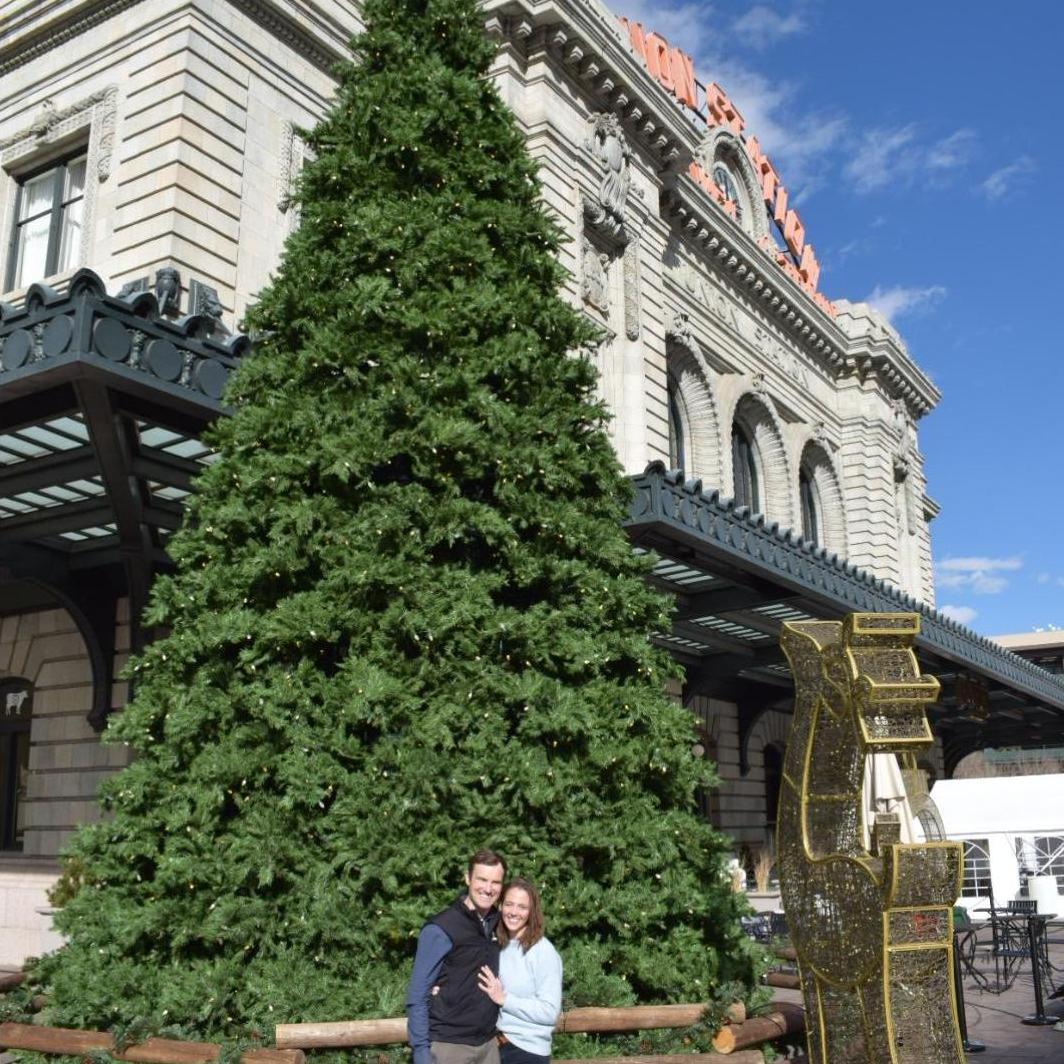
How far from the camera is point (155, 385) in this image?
11.1 m

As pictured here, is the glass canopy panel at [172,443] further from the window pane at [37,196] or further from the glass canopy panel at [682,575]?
the window pane at [37,196]

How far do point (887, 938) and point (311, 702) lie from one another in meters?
3.48

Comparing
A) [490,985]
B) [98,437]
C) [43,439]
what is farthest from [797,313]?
[490,985]

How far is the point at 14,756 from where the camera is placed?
18391 mm

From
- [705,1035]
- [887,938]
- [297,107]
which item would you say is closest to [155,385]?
[705,1035]

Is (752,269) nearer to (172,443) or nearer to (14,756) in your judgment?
(14,756)

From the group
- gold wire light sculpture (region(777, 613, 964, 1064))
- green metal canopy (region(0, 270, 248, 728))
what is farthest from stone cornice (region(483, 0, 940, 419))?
gold wire light sculpture (region(777, 613, 964, 1064))

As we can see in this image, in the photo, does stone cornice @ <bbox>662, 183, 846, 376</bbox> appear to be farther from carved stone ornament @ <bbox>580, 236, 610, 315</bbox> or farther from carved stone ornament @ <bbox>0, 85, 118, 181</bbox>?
carved stone ornament @ <bbox>0, 85, 118, 181</bbox>

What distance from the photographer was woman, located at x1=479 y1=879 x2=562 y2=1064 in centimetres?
510

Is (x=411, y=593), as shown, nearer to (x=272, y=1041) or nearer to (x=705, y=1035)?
(x=272, y=1041)

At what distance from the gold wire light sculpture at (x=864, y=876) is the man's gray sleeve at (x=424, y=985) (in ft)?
6.28

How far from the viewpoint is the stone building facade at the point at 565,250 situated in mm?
17109

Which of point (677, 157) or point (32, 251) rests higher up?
point (677, 157)

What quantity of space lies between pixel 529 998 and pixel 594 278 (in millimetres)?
20703
